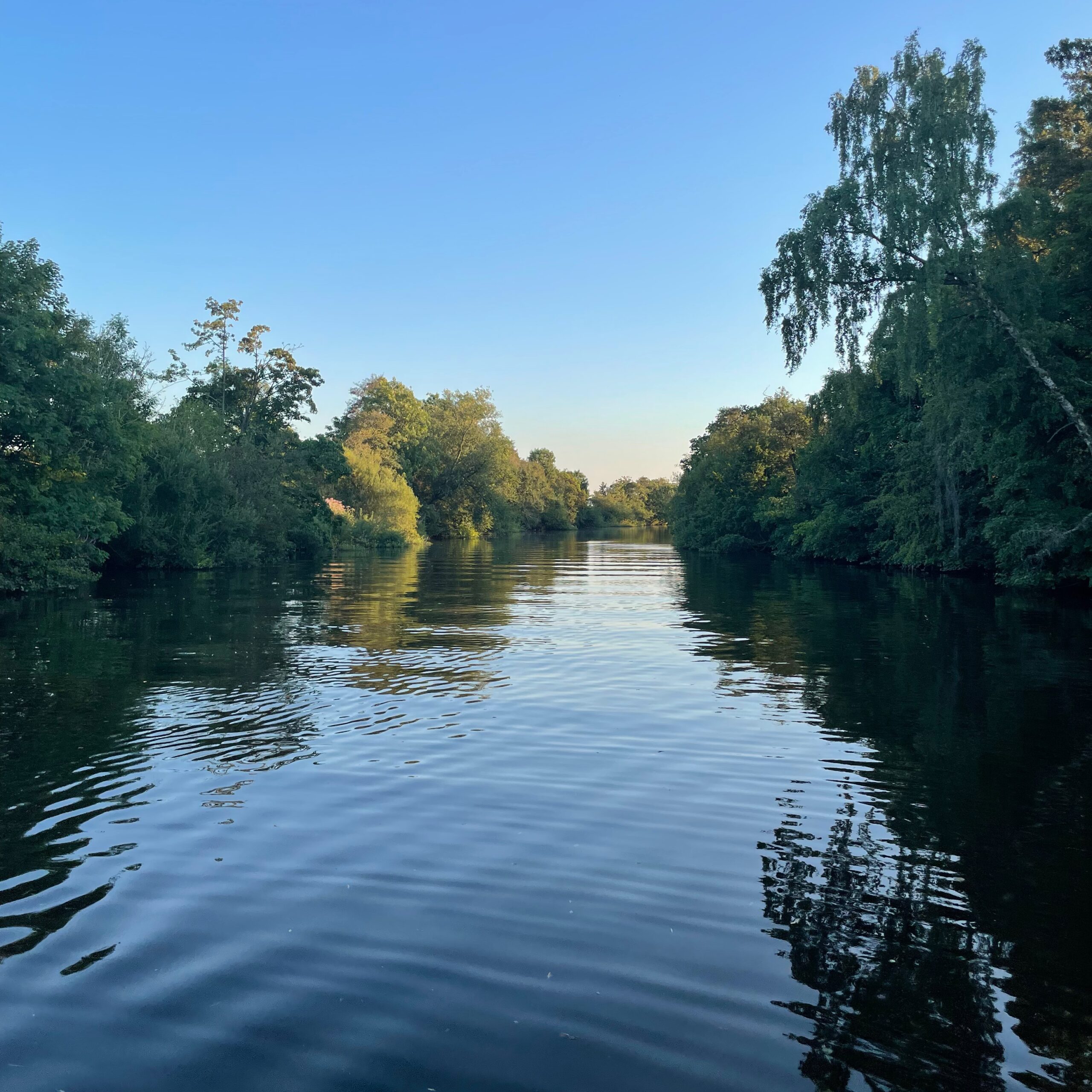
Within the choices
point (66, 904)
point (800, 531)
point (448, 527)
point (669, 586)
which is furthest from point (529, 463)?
point (66, 904)

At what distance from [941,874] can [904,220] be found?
83.5 feet

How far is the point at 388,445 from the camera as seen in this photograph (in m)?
102

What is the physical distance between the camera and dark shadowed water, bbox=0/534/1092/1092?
4.23 meters

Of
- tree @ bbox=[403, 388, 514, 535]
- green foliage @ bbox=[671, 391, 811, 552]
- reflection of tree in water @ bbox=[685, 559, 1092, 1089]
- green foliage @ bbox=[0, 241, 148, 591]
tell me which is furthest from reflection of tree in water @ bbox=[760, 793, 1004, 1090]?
tree @ bbox=[403, 388, 514, 535]

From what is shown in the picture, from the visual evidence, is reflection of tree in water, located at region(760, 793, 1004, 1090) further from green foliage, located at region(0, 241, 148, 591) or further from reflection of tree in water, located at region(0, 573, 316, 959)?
green foliage, located at region(0, 241, 148, 591)

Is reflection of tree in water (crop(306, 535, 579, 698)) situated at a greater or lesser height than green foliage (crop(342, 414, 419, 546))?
lesser

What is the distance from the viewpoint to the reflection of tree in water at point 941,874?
4328 millimetres

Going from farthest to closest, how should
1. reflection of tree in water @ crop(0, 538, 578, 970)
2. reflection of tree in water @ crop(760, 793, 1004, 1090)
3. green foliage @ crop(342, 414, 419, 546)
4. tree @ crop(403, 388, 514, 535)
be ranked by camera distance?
tree @ crop(403, 388, 514, 535), green foliage @ crop(342, 414, 419, 546), reflection of tree in water @ crop(0, 538, 578, 970), reflection of tree in water @ crop(760, 793, 1004, 1090)

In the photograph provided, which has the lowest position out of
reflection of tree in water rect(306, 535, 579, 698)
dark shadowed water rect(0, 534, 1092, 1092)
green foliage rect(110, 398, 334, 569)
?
dark shadowed water rect(0, 534, 1092, 1092)

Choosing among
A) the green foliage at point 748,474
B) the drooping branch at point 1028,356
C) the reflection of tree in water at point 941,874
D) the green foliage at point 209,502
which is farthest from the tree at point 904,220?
the green foliage at point 748,474

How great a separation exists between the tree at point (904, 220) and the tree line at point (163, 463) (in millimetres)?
23847

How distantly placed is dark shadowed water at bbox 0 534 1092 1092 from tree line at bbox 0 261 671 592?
17.4 meters

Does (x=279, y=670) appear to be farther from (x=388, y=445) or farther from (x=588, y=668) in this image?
(x=388, y=445)

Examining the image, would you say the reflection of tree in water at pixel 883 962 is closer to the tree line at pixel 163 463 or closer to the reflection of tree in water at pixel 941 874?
the reflection of tree in water at pixel 941 874
